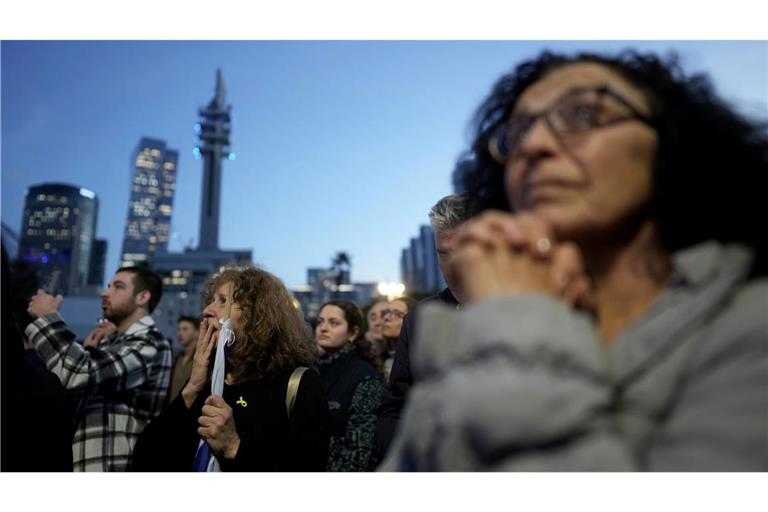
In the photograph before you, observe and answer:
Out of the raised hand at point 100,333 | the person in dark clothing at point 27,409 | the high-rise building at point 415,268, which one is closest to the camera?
the person in dark clothing at point 27,409

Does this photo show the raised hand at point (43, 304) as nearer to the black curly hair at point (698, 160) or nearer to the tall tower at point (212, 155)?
the black curly hair at point (698, 160)

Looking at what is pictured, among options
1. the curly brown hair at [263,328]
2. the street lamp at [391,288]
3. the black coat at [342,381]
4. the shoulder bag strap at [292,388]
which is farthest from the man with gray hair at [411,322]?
the street lamp at [391,288]

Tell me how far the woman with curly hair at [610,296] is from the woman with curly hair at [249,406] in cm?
164

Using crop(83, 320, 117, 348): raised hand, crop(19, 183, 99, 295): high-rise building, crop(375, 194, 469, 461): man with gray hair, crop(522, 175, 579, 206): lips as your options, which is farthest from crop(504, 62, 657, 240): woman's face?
crop(19, 183, 99, 295): high-rise building

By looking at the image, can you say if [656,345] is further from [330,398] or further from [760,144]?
[330,398]

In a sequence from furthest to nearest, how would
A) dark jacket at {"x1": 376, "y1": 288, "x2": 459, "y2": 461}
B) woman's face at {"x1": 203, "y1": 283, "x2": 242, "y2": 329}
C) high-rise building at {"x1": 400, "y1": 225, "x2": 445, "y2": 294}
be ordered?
high-rise building at {"x1": 400, "y1": 225, "x2": 445, "y2": 294} < woman's face at {"x1": 203, "y1": 283, "x2": 242, "y2": 329} < dark jacket at {"x1": 376, "y1": 288, "x2": 459, "y2": 461}

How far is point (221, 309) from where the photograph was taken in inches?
125

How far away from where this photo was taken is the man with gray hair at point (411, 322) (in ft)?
8.60

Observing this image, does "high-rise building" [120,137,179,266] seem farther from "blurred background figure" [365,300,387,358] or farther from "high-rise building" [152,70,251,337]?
"blurred background figure" [365,300,387,358]

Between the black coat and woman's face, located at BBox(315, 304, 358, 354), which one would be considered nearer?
the black coat

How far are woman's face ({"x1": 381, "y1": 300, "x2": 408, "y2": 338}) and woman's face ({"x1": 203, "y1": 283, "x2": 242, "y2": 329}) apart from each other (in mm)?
2735

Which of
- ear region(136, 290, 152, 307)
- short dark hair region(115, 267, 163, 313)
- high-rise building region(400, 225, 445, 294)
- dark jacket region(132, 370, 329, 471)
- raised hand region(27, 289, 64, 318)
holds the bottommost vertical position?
dark jacket region(132, 370, 329, 471)

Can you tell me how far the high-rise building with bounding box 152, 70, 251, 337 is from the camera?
96.0 meters
